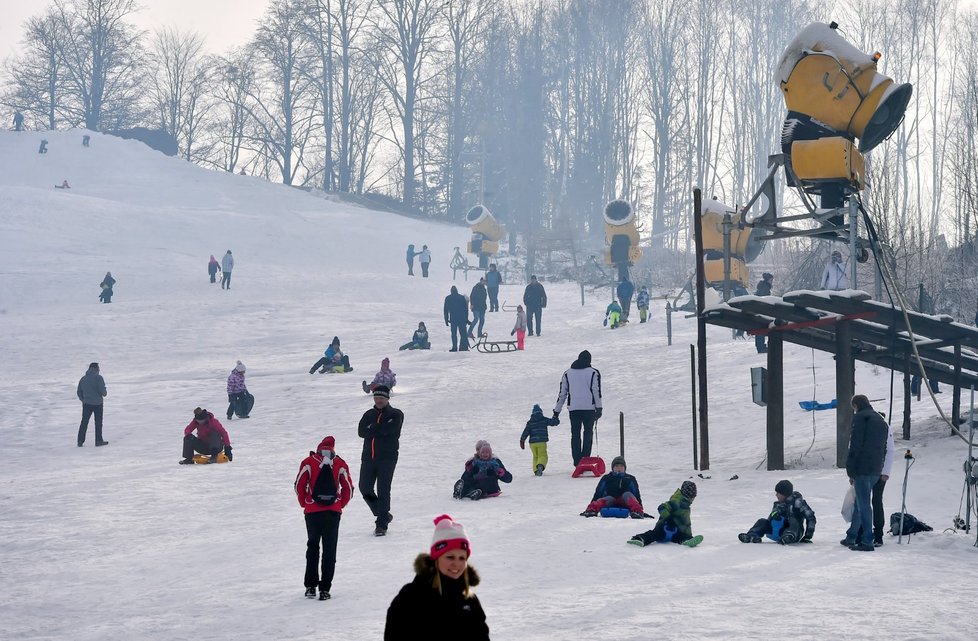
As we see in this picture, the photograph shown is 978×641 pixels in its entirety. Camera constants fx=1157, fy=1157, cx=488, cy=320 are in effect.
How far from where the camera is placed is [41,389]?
2317cm

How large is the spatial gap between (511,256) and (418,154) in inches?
606

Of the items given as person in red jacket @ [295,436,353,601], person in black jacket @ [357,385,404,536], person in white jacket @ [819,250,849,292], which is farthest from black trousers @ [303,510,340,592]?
person in white jacket @ [819,250,849,292]

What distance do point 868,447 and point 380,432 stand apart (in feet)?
14.3

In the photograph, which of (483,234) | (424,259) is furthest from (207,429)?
(483,234)

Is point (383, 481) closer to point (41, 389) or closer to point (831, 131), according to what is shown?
point (831, 131)

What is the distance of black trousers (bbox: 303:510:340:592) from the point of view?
8.38 m

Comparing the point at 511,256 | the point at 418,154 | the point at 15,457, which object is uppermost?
the point at 418,154

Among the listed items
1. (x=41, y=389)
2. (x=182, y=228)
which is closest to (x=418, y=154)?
(x=182, y=228)

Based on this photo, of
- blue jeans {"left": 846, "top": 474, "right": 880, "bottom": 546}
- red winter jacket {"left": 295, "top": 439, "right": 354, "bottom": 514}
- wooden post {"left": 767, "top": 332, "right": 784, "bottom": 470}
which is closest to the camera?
red winter jacket {"left": 295, "top": 439, "right": 354, "bottom": 514}

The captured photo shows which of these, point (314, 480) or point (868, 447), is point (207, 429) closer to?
point (314, 480)

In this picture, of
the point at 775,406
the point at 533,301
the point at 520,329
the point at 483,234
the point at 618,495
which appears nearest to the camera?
the point at 618,495

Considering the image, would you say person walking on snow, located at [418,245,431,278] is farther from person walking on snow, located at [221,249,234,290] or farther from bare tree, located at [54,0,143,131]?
bare tree, located at [54,0,143,131]

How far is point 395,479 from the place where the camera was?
14.6m

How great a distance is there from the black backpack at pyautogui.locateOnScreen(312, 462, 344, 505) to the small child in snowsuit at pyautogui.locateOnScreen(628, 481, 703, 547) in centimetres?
297
